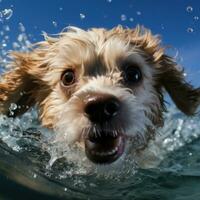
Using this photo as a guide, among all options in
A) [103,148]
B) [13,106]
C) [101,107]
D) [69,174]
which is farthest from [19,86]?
[101,107]

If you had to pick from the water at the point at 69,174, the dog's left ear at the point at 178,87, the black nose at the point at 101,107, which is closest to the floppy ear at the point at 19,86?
the water at the point at 69,174

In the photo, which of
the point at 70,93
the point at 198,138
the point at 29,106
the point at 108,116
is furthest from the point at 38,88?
the point at 198,138

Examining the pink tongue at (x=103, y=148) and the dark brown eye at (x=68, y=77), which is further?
the dark brown eye at (x=68, y=77)

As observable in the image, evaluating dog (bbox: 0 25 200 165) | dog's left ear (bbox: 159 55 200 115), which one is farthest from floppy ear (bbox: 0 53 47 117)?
dog's left ear (bbox: 159 55 200 115)

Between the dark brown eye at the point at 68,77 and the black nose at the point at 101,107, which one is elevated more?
the dark brown eye at the point at 68,77

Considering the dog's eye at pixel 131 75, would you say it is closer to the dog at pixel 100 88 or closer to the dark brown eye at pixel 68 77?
the dog at pixel 100 88

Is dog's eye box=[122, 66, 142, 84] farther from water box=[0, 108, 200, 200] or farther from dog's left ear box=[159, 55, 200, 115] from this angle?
water box=[0, 108, 200, 200]

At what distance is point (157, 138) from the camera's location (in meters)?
7.18

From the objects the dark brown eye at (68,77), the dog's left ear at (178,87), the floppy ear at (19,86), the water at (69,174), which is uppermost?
the dog's left ear at (178,87)

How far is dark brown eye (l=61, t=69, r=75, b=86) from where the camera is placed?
6.51 m

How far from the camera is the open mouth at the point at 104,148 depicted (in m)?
5.70

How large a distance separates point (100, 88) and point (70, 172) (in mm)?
999

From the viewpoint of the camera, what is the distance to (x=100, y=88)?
5836 millimetres

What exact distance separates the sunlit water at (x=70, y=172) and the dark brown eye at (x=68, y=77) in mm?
636
